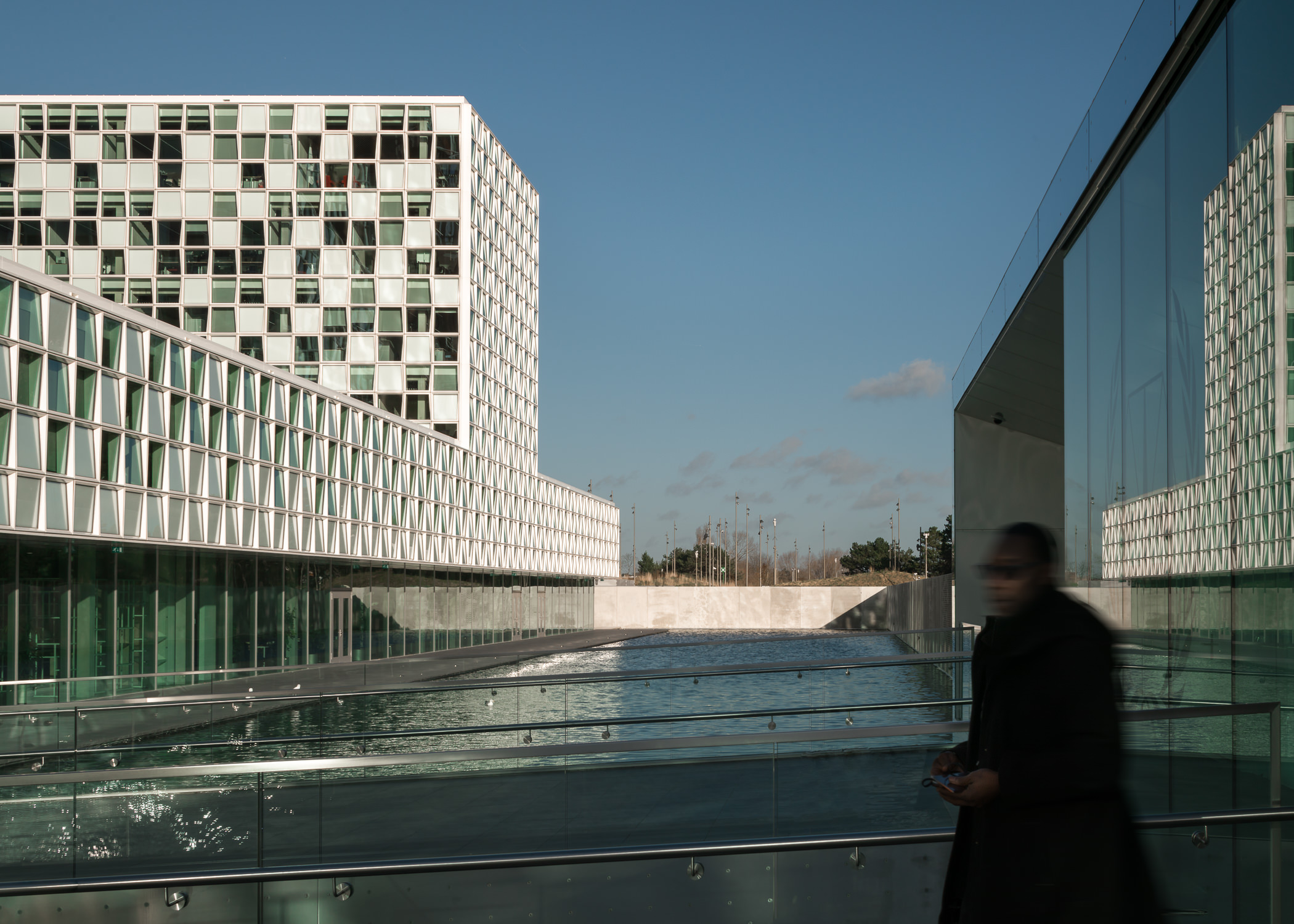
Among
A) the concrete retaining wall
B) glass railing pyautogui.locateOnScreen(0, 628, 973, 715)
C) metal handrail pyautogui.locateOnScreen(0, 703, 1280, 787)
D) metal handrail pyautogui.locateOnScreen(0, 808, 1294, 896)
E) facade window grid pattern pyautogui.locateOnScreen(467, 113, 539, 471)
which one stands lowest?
the concrete retaining wall

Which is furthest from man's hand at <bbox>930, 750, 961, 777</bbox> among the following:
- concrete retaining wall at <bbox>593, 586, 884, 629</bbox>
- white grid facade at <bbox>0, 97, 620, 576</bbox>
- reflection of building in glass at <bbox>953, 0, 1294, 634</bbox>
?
concrete retaining wall at <bbox>593, 586, 884, 629</bbox>

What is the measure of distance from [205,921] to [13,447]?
1809 centimetres

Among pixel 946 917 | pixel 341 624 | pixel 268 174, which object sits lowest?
pixel 341 624

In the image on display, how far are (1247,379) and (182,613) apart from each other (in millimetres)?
24178

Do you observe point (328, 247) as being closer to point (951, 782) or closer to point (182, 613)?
point (182, 613)

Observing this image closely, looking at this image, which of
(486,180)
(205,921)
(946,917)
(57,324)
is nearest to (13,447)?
(57,324)

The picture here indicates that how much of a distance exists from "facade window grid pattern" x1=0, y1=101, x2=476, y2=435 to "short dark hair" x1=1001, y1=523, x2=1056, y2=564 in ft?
140

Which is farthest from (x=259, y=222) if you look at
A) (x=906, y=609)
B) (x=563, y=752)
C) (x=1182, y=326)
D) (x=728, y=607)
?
(x=563, y=752)

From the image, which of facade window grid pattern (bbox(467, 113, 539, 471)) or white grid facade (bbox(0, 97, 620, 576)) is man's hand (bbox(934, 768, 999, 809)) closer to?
white grid facade (bbox(0, 97, 620, 576))

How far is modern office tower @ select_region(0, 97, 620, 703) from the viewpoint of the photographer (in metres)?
21.4

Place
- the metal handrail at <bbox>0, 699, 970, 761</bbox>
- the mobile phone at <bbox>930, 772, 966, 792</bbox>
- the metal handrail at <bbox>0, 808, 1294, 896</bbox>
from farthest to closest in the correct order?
the metal handrail at <bbox>0, 699, 970, 761</bbox> → the metal handrail at <bbox>0, 808, 1294, 896</bbox> → the mobile phone at <bbox>930, 772, 966, 792</bbox>

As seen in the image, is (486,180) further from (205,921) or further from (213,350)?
(205,921)

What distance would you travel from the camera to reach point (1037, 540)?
2.88 metres

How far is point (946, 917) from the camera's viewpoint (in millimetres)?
2973
